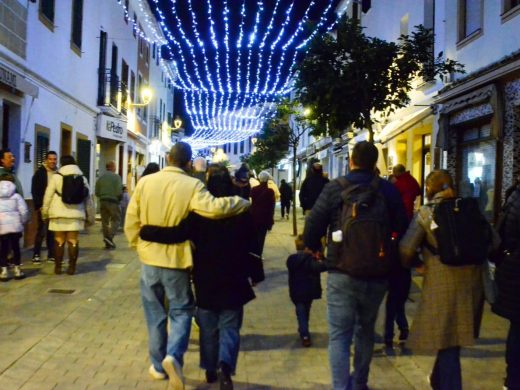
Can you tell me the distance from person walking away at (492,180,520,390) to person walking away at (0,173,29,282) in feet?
20.6

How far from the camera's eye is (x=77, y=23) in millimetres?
15766

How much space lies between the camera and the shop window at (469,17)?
10958 millimetres

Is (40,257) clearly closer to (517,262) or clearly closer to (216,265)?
(216,265)

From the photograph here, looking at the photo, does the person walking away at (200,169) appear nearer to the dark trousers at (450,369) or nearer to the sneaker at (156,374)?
the sneaker at (156,374)

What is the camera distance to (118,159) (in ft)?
76.5

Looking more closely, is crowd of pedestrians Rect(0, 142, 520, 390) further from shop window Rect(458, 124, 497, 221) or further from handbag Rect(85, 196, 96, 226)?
shop window Rect(458, 124, 497, 221)

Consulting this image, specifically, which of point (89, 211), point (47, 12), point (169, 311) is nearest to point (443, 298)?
point (169, 311)

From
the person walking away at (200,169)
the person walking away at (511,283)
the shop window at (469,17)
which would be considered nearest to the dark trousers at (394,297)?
the person walking away at (511,283)

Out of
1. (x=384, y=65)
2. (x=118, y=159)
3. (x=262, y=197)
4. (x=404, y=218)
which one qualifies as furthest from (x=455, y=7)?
(x=118, y=159)

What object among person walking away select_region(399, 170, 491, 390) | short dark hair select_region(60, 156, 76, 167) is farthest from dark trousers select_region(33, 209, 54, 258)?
person walking away select_region(399, 170, 491, 390)

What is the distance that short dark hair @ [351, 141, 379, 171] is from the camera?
4172 millimetres

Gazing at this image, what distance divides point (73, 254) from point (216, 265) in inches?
214

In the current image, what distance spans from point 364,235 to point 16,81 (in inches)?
336

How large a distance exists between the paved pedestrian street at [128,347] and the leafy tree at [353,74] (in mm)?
2955
